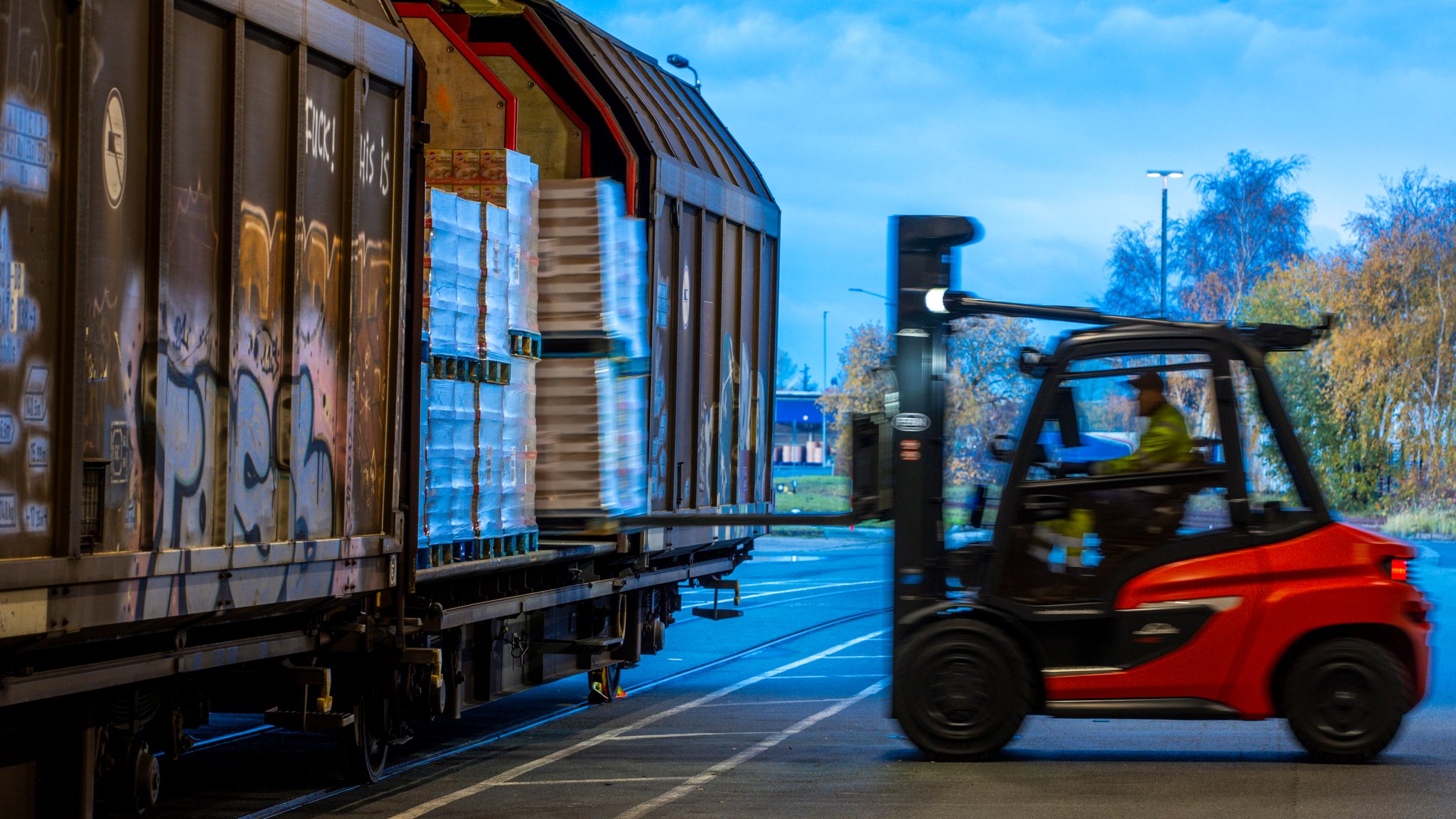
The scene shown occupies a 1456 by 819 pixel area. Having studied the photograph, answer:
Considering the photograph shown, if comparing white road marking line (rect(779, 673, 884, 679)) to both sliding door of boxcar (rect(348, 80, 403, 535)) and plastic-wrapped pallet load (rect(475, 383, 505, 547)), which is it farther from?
sliding door of boxcar (rect(348, 80, 403, 535))

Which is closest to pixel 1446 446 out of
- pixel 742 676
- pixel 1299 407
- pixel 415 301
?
pixel 1299 407

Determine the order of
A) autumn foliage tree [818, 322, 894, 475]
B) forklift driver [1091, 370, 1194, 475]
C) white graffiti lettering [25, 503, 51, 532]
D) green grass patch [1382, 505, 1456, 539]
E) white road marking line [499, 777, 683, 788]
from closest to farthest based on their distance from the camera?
white graffiti lettering [25, 503, 51, 532] → white road marking line [499, 777, 683, 788] → forklift driver [1091, 370, 1194, 475] → green grass patch [1382, 505, 1456, 539] → autumn foliage tree [818, 322, 894, 475]

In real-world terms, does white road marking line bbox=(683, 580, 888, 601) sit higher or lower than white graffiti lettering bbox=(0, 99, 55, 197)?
lower

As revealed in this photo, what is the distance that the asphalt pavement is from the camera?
7.70 m

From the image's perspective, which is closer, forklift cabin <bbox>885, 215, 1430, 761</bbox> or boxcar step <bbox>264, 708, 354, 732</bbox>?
boxcar step <bbox>264, 708, 354, 732</bbox>

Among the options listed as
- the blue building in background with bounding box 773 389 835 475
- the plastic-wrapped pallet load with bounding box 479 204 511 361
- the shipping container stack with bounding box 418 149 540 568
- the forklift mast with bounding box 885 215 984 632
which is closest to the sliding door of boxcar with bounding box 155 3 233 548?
the shipping container stack with bounding box 418 149 540 568

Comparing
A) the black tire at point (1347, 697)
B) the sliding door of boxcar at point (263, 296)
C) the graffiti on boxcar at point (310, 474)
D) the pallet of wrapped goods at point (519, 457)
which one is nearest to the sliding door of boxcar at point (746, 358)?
the pallet of wrapped goods at point (519, 457)

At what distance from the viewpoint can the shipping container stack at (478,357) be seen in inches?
326

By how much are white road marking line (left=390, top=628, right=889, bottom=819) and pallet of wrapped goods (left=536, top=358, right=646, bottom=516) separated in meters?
1.45

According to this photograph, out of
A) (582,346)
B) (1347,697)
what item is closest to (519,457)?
(582,346)

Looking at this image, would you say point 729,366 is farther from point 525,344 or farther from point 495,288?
point 495,288

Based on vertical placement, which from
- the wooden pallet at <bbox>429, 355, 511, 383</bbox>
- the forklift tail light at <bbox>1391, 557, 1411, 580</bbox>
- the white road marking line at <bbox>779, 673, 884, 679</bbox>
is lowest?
the white road marking line at <bbox>779, 673, 884, 679</bbox>

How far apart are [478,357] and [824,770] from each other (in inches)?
114

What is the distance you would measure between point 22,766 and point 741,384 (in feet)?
27.0
